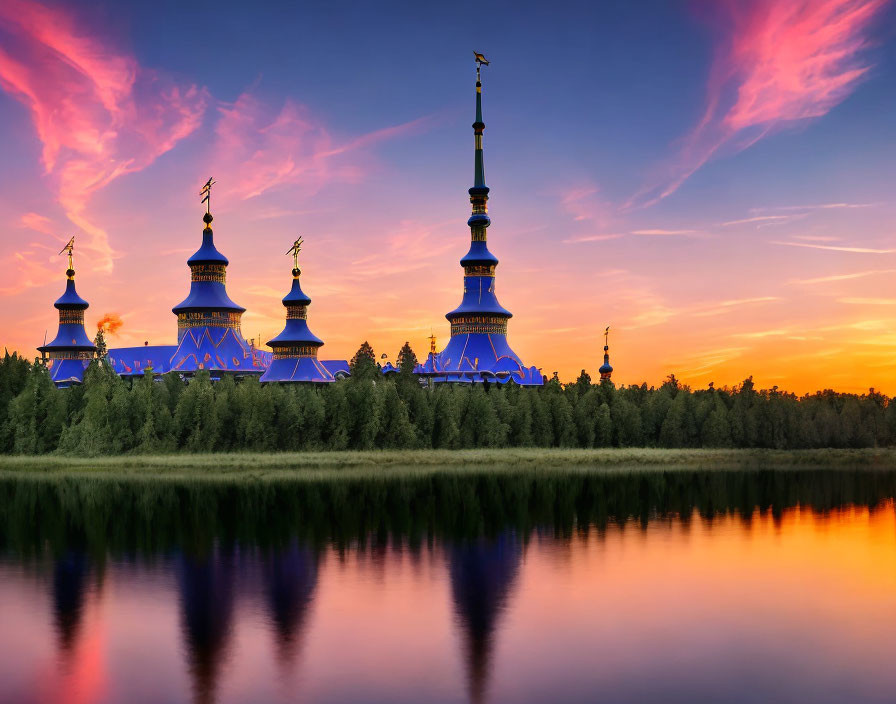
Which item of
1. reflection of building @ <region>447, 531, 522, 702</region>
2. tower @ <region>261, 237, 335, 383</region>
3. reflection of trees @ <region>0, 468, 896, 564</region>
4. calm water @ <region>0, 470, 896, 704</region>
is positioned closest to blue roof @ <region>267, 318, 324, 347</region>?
tower @ <region>261, 237, 335, 383</region>

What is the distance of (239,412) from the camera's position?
6869 centimetres

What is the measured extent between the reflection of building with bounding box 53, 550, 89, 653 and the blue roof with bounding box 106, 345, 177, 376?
67.8 meters

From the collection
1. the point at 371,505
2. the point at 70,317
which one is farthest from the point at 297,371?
the point at 371,505

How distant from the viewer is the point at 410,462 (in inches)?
2547

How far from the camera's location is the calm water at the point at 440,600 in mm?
17953

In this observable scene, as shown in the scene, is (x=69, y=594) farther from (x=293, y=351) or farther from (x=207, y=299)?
(x=207, y=299)

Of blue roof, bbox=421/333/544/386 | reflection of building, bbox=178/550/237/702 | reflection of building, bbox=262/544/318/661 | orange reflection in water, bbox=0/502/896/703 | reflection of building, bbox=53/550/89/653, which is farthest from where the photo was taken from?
blue roof, bbox=421/333/544/386

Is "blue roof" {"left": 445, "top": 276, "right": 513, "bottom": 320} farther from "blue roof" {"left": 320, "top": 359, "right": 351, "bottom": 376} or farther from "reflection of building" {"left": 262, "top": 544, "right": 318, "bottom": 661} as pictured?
"reflection of building" {"left": 262, "top": 544, "right": 318, "bottom": 661}

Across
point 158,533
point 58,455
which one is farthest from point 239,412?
point 158,533

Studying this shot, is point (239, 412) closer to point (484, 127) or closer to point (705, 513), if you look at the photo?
point (705, 513)

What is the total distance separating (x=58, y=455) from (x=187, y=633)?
2017 inches

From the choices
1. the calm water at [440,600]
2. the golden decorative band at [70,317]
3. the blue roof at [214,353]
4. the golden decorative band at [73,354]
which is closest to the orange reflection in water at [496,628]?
the calm water at [440,600]

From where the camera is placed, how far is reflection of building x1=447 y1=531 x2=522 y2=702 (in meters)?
19.1

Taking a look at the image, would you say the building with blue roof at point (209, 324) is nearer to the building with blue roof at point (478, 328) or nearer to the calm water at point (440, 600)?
the building with blue roof at point (478, 328)
